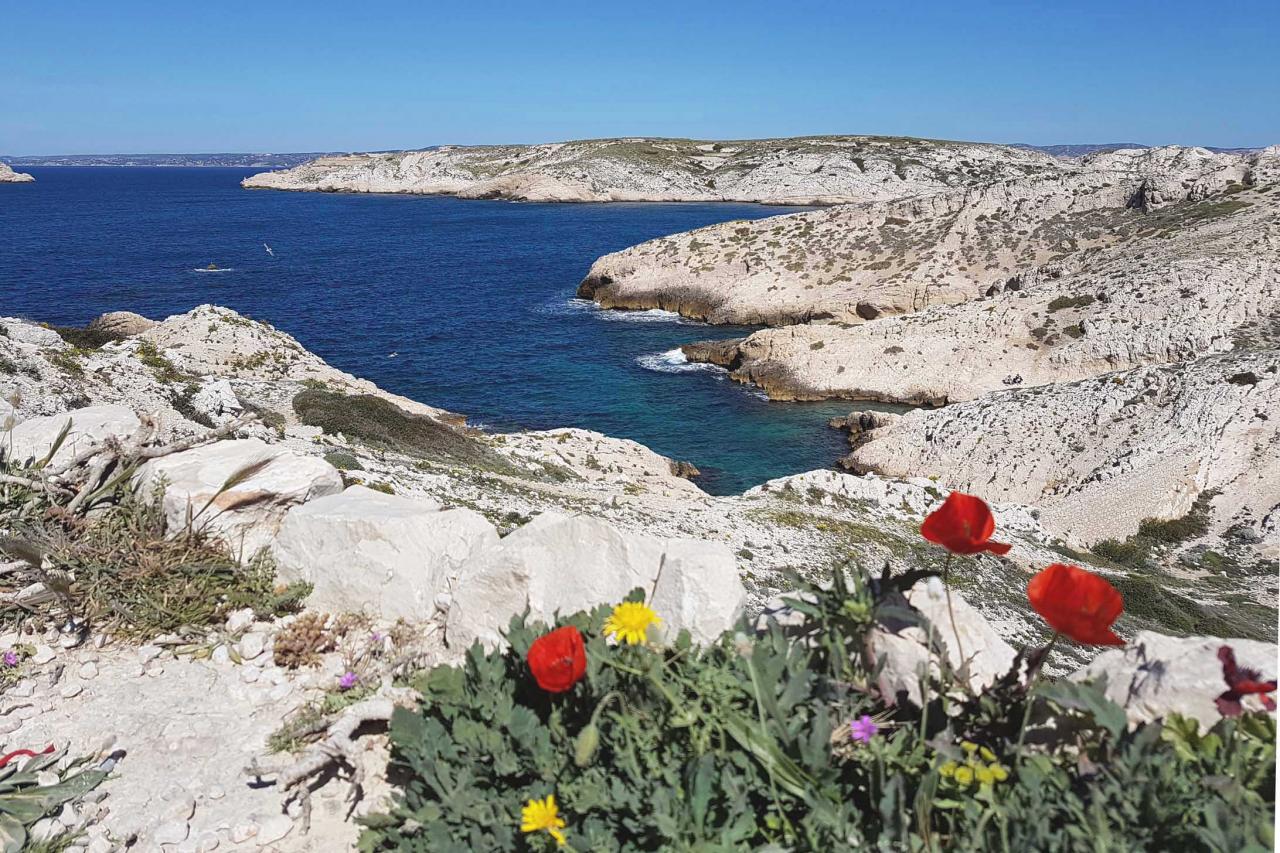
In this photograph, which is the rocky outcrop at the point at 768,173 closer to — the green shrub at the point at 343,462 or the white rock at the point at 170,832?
the green shrub at the point at 343,462

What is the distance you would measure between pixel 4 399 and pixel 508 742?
36.9 feet

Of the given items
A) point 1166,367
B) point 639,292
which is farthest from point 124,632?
point 639,292

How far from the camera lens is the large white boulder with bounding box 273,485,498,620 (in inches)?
265

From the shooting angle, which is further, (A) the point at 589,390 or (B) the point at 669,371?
(B) the point at 669,371

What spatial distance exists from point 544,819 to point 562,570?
2.89m

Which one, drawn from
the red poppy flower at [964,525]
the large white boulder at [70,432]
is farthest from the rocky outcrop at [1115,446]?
the large white boulder at [70,432]

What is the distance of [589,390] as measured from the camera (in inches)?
1710

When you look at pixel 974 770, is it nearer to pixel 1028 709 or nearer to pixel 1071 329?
pixel 1028 709

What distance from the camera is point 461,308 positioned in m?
62.3

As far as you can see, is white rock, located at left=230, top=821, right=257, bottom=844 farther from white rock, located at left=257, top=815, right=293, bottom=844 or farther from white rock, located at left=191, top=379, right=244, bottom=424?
white rock, located at left=191, top=379, right=244, bottom=424

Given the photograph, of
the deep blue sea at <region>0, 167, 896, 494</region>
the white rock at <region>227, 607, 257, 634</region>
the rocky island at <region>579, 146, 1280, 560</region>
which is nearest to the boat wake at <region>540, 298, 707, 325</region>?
the deep blue sea at <region>0, 167, 896, 494</region>

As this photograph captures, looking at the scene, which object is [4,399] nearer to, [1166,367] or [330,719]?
[330,719]

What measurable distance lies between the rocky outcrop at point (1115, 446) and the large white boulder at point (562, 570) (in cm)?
2193

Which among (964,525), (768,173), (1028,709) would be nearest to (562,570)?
(964,525)
